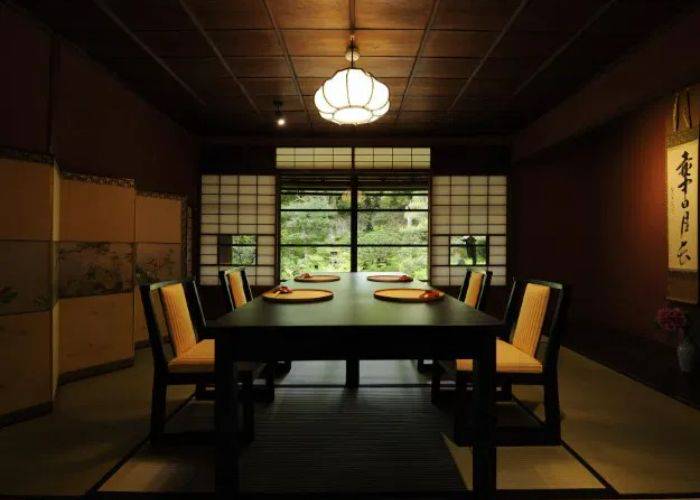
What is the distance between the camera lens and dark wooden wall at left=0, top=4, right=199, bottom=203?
104 inches

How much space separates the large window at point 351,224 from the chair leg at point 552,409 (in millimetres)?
3994

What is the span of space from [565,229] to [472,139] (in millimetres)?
1798

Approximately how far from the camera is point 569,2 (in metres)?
2.70

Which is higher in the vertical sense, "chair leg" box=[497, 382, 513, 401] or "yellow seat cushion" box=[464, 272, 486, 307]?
"yellow seat cushion" box=[464, 272, 486, 307]

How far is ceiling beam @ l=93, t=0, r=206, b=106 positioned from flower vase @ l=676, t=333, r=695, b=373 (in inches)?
196

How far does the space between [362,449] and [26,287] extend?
2.28 meters

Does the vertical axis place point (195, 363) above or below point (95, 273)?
below

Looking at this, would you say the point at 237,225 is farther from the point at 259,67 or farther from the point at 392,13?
the point at 392,13

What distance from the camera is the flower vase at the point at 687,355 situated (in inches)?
135

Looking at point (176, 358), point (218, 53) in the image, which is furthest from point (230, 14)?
point (176, 358)

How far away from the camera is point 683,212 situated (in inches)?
151

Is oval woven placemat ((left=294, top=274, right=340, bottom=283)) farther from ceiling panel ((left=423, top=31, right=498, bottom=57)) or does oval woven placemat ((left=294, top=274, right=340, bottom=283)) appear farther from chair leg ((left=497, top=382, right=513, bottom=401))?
ceiling panel ((left=423, top=31, right=498, bottom=57))

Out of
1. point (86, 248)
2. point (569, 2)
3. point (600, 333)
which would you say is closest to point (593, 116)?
point (569, 2)

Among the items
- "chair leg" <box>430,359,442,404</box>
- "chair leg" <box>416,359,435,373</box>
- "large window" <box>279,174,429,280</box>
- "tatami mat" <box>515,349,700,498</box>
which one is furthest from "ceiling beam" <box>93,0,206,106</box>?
"tatami mat" <box>515,349,700,498</box>
